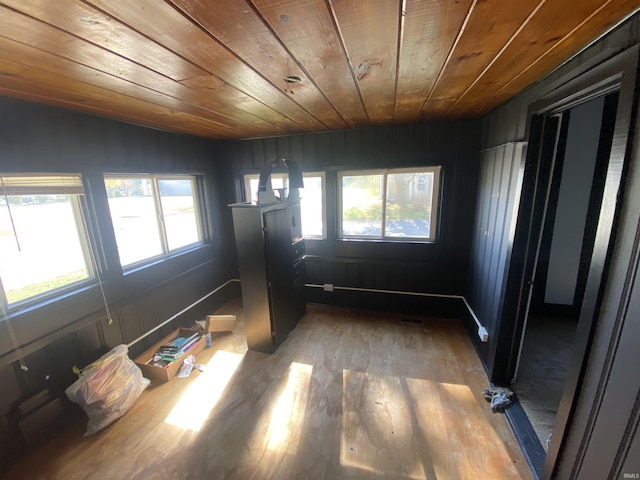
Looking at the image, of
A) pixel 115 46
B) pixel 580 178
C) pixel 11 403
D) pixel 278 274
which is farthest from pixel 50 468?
pixel 580 178

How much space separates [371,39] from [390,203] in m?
2.23

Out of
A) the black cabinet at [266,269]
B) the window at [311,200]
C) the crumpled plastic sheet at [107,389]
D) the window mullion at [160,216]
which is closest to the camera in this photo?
the crumpled plastic sheet at [107,389]

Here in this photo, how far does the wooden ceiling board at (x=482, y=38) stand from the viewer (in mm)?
831

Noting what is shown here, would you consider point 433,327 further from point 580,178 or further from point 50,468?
point 50,468

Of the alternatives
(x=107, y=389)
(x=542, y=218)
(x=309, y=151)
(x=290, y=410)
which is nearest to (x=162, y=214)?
(x=107, y=389)

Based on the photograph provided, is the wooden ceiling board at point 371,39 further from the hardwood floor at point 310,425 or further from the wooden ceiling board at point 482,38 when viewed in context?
the hardwood floor at point 310,425

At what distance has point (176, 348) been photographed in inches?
98.7

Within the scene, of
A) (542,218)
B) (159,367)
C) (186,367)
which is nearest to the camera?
(542,218)

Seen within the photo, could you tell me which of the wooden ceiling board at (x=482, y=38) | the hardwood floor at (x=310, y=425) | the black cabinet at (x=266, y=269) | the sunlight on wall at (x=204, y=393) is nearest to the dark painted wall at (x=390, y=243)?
the black cabinet at (x=266, y=269)

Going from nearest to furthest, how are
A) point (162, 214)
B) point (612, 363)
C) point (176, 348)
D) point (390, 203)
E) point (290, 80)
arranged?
point (612, 363) → point (290, 80) → point (176, 348) → point (162, 214) → point (390, 203)

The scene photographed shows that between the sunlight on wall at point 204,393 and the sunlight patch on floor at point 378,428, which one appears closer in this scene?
the sunlight patch on floor at point 378,428

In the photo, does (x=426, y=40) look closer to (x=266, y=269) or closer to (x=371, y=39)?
Answer: (x=371, y=39)

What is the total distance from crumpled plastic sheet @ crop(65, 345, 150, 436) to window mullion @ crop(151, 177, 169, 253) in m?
1.10

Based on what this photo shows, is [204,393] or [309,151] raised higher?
[309,151]
